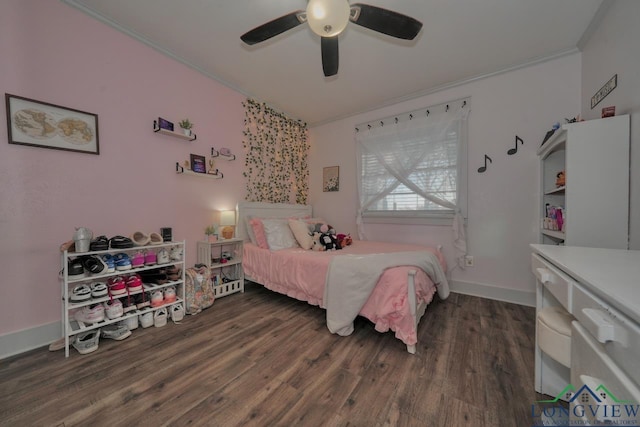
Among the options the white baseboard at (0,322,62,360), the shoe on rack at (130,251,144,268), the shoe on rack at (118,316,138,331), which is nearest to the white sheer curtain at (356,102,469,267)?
the shoe on rack at (130,251,144,268)

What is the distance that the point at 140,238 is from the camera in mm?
2020

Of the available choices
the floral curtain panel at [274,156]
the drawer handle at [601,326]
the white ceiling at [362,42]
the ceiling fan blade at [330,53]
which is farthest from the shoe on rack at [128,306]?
the drawer handle at [601,326]

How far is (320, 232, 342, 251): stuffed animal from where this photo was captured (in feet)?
8.76

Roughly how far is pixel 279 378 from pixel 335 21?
2.24 metres

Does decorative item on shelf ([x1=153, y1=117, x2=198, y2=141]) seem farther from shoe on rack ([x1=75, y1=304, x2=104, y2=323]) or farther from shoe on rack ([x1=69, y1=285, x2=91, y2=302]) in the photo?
shoe on rack ([x1=75, y1=304, x2=104, y2=323])

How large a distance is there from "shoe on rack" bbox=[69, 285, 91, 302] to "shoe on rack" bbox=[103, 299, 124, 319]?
0.53 feet

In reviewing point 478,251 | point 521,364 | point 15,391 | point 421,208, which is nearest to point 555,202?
point 478,251

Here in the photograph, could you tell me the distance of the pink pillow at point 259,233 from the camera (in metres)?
2.78

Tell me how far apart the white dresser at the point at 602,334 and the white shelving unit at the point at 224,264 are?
274cm

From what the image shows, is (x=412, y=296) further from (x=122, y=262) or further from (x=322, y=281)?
(x=122, y=262)

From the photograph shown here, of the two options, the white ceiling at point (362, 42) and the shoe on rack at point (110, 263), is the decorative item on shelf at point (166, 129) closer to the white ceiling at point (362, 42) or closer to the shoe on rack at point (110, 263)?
the white ceiling at point (362, 42)

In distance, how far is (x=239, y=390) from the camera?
1.30m

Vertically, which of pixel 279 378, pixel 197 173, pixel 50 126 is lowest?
pixel 279 378

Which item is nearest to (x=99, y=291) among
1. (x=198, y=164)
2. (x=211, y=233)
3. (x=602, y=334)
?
(x=211, y=233)
